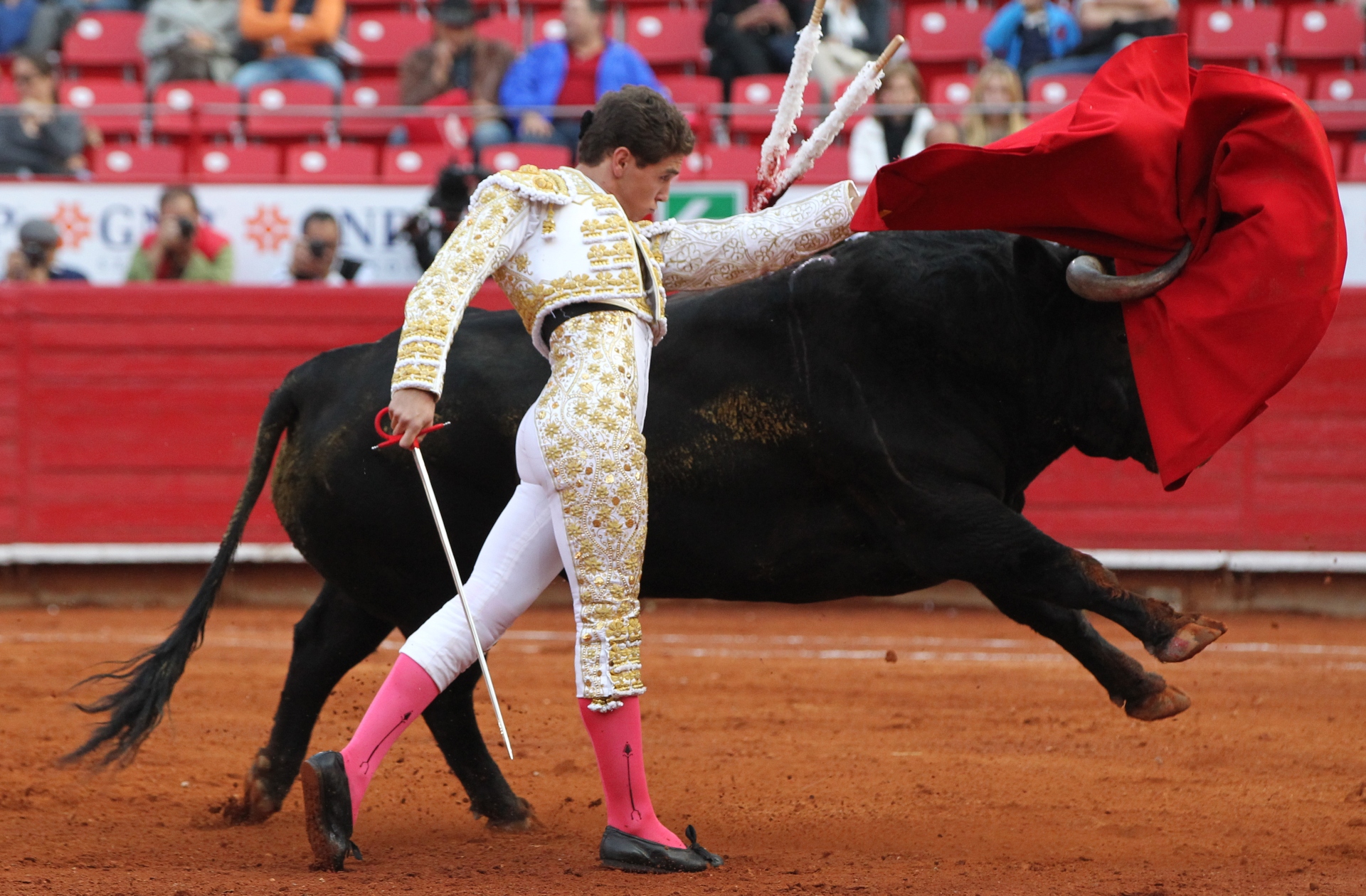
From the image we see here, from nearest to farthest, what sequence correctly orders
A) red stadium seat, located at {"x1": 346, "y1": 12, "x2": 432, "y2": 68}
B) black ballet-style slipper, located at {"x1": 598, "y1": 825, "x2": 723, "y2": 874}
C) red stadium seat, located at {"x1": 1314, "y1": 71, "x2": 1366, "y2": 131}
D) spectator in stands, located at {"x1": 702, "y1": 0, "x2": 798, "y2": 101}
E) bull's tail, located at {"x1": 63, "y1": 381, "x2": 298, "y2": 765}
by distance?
black ballet-style slipper, located at {"x1": 598, "y1": 825, "x2": 723, "y2": 874} < bull's tail, located at {"x1": 63, "y1": 381, "x2": 298, "y2": 765} < red stadium seat, located at {"x1": 1314, "y1": 71, "x2": 1366, "y2": 131} < spectator in stands, located at {"x1": 702, "y1": 0, "x2": 798, "y2": 101} < red stadium seat, located at {"x1": 346, "y1": 12, "x2": 432, "y2": 68}

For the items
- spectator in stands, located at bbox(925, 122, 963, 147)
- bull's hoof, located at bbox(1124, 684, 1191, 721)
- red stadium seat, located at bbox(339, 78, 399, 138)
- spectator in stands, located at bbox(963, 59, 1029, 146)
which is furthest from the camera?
red stadium seat, located at bbox(339, 78, 399, 138)

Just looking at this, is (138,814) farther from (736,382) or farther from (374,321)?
(374,321)

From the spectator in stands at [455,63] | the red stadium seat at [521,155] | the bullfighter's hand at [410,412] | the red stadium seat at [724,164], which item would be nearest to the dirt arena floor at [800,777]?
the bullfighter's hand at [410,412]

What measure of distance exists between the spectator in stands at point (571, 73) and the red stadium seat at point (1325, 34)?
3.53 meters

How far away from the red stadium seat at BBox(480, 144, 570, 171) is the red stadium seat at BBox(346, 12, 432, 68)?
6.02 ft

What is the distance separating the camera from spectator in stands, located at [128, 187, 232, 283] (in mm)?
7762

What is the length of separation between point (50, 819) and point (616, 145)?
211 centimetres

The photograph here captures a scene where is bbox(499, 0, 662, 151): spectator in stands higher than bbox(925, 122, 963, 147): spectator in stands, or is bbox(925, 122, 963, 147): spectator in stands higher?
bbox(499, 0, 662, 151): spectator in stands

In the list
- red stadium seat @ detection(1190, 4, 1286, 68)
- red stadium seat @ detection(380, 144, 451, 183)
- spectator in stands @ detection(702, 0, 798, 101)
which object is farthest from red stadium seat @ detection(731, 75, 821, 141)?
red stadium seat @ detection(1190, 4, 1286, 68)

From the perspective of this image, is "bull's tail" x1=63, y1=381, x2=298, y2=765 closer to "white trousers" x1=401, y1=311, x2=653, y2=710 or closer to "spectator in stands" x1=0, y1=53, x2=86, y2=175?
"white trousers" x1=401, y1=311, x2=653, y2=710

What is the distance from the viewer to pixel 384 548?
12.1ft

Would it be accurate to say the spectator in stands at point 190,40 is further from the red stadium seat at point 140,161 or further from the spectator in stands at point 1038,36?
the spectator in stands at point 1038,36

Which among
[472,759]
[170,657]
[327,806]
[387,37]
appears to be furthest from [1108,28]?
[327,806]

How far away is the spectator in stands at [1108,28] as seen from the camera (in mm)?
8281
